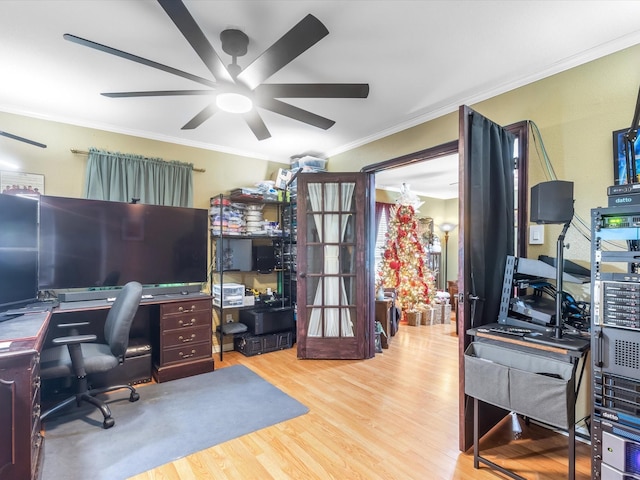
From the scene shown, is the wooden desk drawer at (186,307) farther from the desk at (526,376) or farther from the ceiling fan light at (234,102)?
the desk at (526,376)

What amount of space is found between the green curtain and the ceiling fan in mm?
1349

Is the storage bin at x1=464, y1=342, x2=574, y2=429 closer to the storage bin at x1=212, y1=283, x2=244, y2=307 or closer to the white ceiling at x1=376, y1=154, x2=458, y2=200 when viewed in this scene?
the storage bin at x1=212, y1=283, x2=244, y2=307

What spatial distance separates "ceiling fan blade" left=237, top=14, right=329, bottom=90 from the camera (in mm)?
1430

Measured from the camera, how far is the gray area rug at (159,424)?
1877 mm

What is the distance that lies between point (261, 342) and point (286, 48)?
314 centimetres

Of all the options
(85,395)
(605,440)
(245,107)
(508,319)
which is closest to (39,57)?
(245,107)

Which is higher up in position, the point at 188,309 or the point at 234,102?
the point at 234,102

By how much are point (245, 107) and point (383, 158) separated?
6.28 ft

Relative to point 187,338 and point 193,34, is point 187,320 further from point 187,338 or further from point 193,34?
point 193,34

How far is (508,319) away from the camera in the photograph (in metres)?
2.07

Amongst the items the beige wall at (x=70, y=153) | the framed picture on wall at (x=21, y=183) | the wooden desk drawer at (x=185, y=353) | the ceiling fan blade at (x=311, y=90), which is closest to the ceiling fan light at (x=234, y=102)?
the ceiling fan blade at (x=311, y=90)

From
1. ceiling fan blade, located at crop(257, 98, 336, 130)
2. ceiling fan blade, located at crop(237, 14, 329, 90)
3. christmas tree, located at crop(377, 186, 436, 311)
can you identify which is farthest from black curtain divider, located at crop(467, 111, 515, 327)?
christmas tree, located at crop(377, 186, 436, 311)

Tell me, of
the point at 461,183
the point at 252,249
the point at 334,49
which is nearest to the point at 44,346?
the point at 252,249

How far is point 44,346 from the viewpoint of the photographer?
2762 mm
